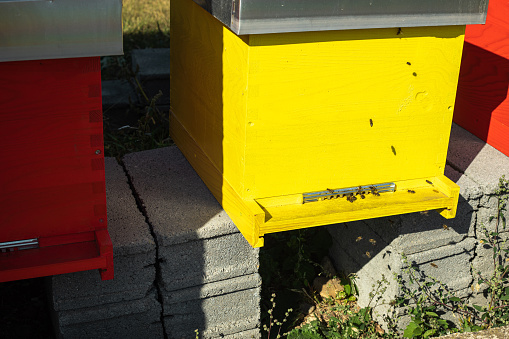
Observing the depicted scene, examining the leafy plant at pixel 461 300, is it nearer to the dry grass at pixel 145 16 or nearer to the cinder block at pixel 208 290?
the cinder block at pixel 208 290

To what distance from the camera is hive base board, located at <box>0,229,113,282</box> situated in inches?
80.2

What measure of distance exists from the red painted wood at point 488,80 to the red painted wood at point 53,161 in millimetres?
2132

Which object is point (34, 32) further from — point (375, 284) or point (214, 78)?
point (375, 284)

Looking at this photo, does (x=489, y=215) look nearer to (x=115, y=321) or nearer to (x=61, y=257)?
(x=115, y=321)

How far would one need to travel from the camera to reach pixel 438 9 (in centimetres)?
219

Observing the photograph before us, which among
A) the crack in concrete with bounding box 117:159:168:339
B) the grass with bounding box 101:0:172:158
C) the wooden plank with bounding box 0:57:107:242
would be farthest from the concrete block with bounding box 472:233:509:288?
the wooden plank with bounding box 0:57:107:242

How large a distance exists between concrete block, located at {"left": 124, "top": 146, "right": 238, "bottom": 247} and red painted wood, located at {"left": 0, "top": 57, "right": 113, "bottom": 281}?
44 cm

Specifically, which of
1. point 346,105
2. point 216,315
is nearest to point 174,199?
point 216,315

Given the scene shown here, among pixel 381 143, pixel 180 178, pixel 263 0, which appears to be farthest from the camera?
pixel 180 178

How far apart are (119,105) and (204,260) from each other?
2230 millimetres

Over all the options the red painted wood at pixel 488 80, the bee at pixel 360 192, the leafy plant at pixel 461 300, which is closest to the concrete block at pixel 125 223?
the bee at pixel 360 192

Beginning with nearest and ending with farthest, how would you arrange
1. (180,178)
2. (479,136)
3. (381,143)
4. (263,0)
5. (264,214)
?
(263,0)
(264,214)
(381,143)
(180,178)
(479,136)

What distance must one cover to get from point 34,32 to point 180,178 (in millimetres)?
1213

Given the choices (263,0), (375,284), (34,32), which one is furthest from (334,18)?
(375,284)
